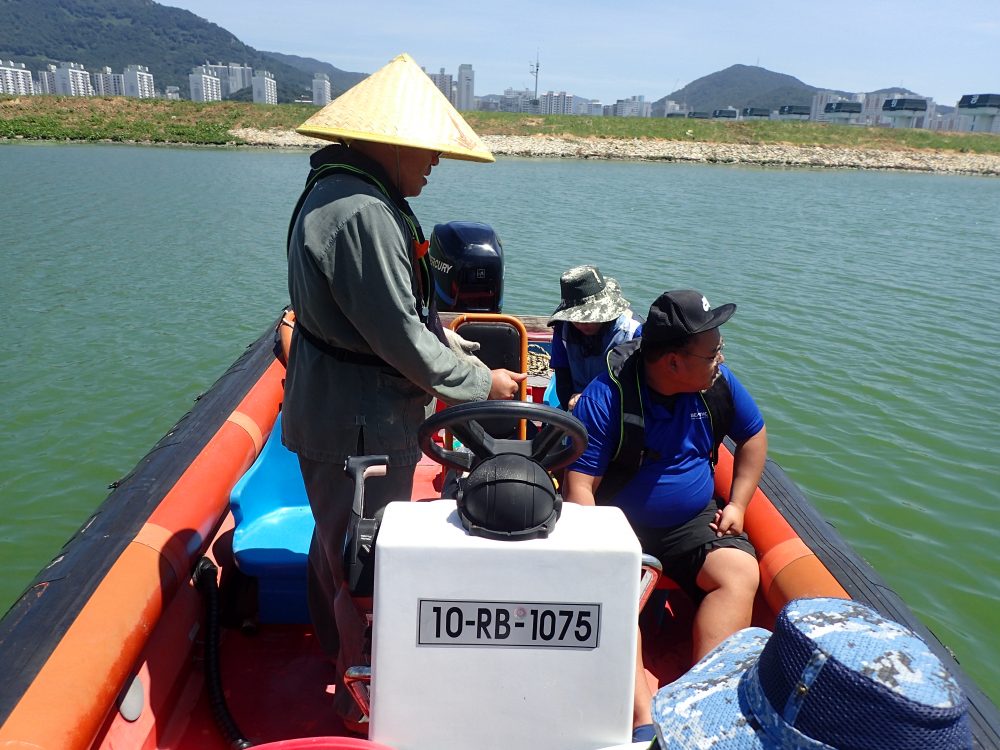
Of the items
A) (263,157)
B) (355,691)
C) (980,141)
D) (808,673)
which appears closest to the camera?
(808,673)

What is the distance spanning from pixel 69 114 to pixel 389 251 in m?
54.1

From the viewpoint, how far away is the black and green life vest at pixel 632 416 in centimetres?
234

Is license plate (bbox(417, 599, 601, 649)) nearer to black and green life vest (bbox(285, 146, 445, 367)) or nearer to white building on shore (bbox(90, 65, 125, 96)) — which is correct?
black and green life vest (bbox(285, 146, 445, 367))

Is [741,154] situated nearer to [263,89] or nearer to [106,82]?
[263,89]

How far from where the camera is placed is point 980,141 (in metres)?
58.2

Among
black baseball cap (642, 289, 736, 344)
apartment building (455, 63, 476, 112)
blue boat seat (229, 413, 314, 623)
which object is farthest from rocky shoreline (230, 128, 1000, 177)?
apartment building (455, 63, 476, 112)

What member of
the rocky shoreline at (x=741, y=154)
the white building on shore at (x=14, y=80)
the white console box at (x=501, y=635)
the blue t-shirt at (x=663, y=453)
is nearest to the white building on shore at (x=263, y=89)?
the white building on shore at (x=14, y=80)

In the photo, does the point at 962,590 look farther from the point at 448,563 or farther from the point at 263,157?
the point at 263,157

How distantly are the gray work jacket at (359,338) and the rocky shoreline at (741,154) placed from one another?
47464 mm

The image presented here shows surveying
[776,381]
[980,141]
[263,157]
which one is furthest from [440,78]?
[776,381]

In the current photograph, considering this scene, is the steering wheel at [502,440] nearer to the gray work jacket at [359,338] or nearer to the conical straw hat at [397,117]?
the gray work jacket at [359,338]

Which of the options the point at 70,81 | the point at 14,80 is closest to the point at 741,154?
the point at 14,80

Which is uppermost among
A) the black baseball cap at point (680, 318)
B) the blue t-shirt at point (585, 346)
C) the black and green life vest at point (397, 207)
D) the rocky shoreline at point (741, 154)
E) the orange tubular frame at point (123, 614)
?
the black and green life vest at point (397, 207)

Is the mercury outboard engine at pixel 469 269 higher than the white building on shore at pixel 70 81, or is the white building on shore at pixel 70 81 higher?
the white building on shore at pixel 70 81
